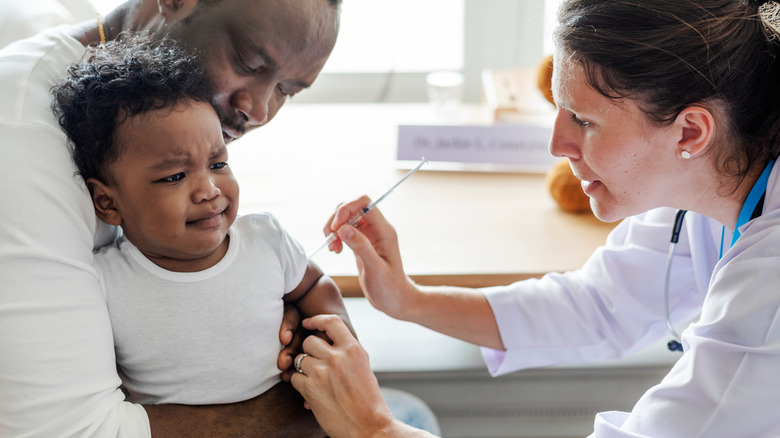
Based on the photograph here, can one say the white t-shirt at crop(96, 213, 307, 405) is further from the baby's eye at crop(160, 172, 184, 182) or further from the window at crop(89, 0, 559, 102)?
the window at crop(89, 0, 559, 102)

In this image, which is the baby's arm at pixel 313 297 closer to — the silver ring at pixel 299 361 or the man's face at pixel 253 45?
the silver ring at pixel 299 361

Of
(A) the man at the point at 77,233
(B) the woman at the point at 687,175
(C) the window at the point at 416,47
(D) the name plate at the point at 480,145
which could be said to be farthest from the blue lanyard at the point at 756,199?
(C) the window at the point at 416,47

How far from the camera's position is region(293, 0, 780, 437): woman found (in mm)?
879

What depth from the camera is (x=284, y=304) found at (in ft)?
3.78

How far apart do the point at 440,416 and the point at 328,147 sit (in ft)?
2.49

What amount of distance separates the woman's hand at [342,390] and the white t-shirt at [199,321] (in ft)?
0.18

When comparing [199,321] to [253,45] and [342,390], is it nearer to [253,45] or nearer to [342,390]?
[342,390]

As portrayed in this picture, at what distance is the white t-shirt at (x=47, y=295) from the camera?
0.84 metres

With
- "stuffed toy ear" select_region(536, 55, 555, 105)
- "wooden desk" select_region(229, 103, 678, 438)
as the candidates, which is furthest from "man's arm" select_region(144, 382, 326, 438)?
"stuffed toy ear" select_region(536, 55, 555, 105)

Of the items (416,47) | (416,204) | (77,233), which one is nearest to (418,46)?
(416,47)

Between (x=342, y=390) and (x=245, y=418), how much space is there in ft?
0.46

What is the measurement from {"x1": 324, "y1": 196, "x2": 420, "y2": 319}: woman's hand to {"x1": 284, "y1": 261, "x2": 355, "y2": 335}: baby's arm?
7cm

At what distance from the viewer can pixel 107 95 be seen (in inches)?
35.7

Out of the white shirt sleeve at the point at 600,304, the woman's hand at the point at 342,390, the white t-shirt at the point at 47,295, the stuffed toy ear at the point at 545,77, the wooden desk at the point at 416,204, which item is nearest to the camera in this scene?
the white t-shirt at the point at 47,295
